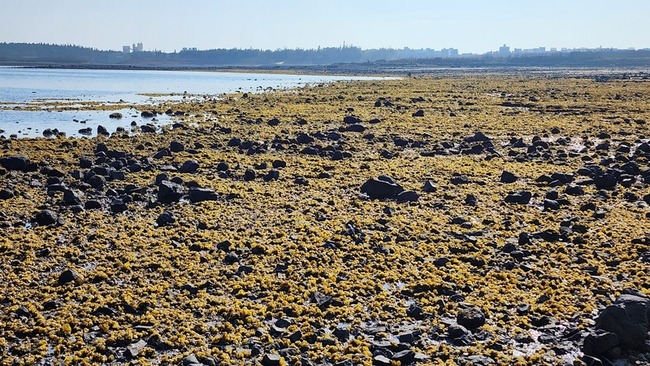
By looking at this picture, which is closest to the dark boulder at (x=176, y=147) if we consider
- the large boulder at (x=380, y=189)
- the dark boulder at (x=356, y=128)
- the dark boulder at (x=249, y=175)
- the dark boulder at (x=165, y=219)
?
the dark boulder at (x=249, y=175)

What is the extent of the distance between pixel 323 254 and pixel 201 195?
23.8 ft

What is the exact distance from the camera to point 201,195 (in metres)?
21.8

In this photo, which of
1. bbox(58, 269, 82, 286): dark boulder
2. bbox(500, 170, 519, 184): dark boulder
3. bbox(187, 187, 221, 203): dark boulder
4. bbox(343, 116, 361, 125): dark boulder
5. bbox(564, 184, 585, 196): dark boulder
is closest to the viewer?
bbox(58, 269, 82, 286): dark boulder

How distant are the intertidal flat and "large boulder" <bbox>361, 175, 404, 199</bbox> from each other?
0.08 metres

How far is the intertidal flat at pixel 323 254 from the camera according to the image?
448 inches

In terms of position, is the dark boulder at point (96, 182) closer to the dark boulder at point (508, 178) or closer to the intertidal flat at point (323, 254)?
the intertidal flat at point (323, 254)

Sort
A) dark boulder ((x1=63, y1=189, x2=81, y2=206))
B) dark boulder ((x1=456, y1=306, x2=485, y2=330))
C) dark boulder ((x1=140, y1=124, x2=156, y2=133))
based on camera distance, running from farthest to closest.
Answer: dark boulder ((x1=140, y1=124, x2=156, y2=133)), dark boulder ((x1=63, y1=189, x2=81, y2=206)), dark boulder ((x1=456, y1=306, x2=485, y2=330))

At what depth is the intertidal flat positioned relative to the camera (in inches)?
448

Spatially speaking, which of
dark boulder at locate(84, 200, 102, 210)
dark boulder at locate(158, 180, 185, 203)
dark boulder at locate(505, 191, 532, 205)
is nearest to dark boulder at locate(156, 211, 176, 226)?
dark boulder at locate(158, 180, 185, 203)

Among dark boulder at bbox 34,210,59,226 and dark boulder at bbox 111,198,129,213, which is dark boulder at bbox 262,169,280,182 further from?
dark boulder at bbox 34,210,59,226

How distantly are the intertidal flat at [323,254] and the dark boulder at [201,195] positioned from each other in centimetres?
8

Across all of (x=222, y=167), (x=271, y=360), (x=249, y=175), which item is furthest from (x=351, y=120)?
(x=271, y=360)

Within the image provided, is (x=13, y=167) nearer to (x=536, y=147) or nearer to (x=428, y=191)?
(x=428, y=191)

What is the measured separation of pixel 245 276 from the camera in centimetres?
1473
